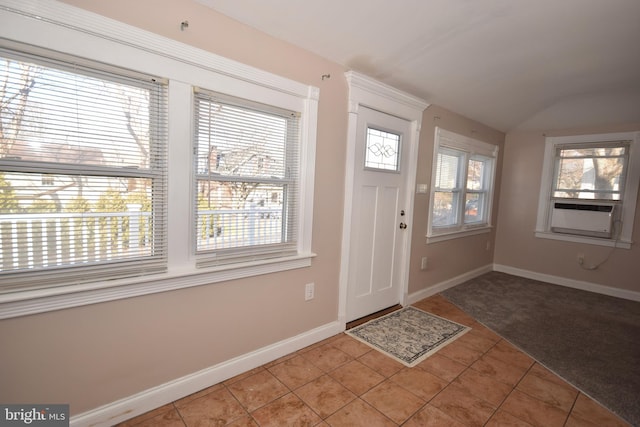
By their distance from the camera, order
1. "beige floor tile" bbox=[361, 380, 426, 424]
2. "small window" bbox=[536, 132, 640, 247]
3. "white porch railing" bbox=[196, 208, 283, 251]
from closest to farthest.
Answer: "beige floor tile" bbox=[361, 380, 426, 424]
"white porch railing" bbox=[196, 208, 283, 251]
"small window" bbox=[536, 132, 640, 247]

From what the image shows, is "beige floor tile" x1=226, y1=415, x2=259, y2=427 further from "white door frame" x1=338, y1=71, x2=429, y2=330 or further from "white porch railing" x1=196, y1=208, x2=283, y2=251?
"white door frame" x1=338, y1=71, x2=429, y2=330

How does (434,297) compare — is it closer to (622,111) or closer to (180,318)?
(180,318)

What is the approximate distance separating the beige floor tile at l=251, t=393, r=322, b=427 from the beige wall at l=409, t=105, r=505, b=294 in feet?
6.75

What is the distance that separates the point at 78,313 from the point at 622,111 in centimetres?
568

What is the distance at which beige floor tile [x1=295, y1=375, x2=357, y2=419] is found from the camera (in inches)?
70.3

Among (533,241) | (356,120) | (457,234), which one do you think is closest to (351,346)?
(356,120)

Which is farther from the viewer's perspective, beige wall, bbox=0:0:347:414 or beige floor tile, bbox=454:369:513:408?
beige floor tile, bbox=454:369:513:408

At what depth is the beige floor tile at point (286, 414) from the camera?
1.66 metres

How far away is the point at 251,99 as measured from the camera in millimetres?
1961

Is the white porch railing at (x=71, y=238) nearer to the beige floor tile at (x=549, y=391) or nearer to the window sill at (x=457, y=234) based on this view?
the beige floor tile at (x=549, y=391)

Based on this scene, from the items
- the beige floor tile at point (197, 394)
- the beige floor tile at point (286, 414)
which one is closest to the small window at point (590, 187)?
the beige floor tile at point (286, 414)

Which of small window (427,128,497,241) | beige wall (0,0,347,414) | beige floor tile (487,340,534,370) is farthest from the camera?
small window (427,128,497,241)

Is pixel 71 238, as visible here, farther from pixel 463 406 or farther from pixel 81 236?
pixel 463 406

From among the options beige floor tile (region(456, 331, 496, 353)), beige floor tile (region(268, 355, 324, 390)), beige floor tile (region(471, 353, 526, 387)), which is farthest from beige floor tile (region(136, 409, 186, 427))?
beige floor tile (region(456, 331, 496, 353))
